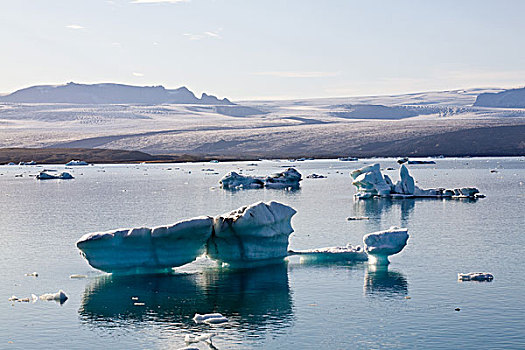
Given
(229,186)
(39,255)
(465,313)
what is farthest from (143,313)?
(229,186)

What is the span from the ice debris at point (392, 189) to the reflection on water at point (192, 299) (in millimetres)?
19407

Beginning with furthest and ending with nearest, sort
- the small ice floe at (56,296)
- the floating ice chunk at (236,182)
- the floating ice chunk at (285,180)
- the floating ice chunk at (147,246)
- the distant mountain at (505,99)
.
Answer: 1. the distant mountain at (505,99)
2. the floating ice chunk at (285,180)
3. the floating ice chunk at (236,182)
4. the floating ice chunk at (147,246)
5. the small ice floe at (56,296)

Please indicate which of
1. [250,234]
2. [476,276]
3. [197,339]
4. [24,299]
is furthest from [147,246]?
[476,276]

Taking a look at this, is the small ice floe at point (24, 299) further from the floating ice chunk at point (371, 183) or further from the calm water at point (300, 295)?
the floating ice chunk at point (371, 183)

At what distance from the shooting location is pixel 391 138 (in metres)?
97.6

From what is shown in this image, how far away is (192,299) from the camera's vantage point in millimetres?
15141

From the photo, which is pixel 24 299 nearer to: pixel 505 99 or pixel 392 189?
pixel 392 189

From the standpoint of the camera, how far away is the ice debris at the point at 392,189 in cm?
3666

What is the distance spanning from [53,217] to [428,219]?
14792mm

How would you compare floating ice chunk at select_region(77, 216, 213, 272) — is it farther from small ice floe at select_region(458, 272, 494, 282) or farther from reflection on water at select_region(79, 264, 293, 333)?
small ice floe at select_region(458, 272, 494, 282)

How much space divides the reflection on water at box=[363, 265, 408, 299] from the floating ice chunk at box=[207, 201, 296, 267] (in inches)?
92.0

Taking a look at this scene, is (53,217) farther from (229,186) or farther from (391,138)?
(391,138)

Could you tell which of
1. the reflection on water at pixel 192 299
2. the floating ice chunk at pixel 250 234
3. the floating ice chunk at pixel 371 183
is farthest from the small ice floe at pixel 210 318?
the floating ice chunk at pixel 371 183

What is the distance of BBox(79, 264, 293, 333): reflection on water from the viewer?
542 inches
